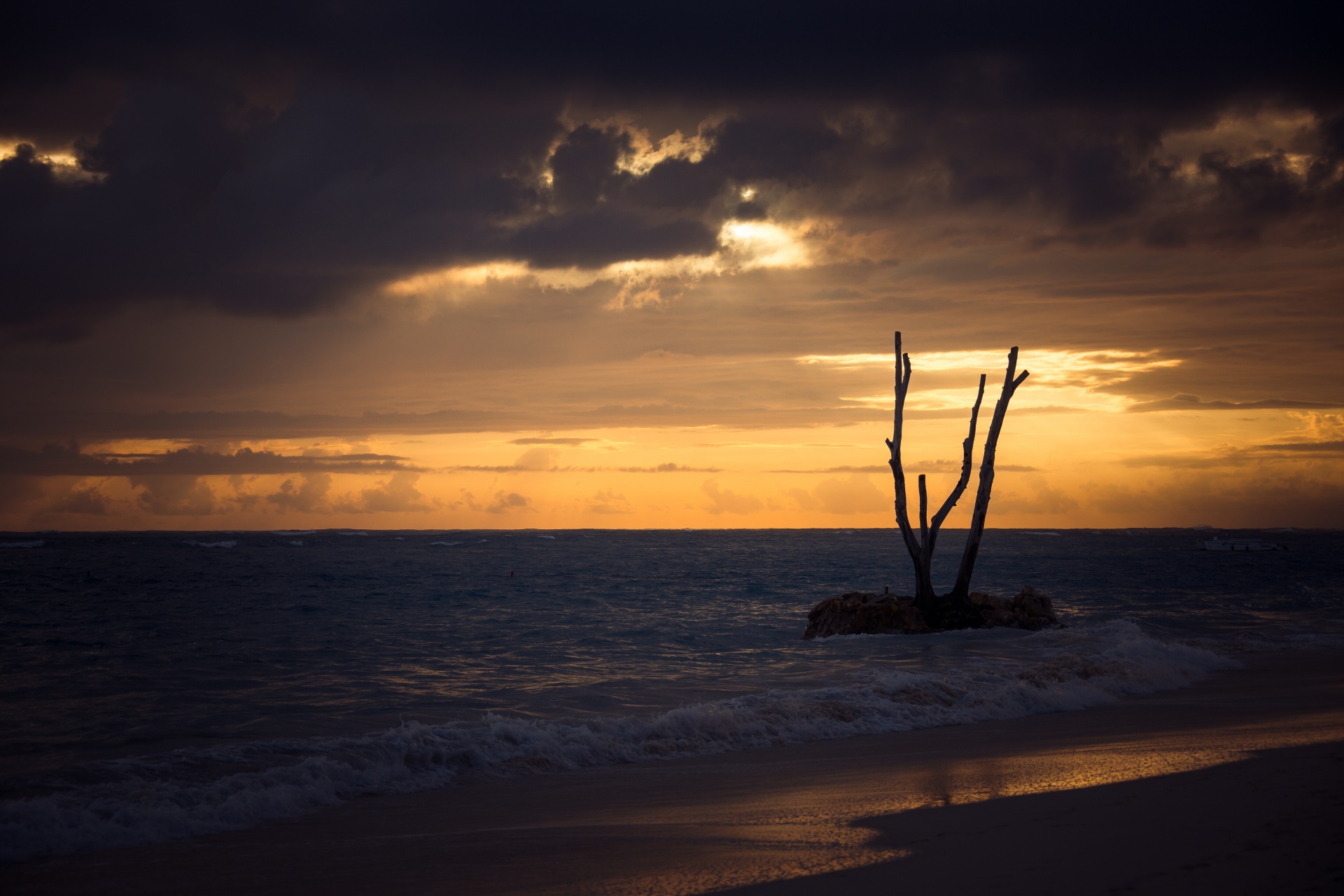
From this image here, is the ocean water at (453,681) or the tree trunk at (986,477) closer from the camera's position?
the ocean water at (453,681)

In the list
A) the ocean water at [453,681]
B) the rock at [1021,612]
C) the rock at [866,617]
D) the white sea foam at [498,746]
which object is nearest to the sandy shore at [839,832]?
the white sea foam at [498,746]

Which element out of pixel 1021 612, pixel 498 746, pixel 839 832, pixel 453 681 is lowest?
pixel 1021 612

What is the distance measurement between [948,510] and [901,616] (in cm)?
346

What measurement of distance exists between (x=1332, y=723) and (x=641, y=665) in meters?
12.1

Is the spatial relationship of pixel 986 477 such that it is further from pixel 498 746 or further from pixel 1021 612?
pixel 498 746

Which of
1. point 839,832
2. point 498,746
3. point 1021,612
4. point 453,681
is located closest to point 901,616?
point 1021,612

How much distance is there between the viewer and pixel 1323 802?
696cm

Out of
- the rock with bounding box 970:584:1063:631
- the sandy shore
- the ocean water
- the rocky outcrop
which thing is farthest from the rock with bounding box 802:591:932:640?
the sandy shore

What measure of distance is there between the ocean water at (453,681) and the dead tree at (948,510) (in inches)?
53.9

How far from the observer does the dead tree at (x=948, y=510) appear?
82.0 ft

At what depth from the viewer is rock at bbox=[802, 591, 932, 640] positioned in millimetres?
24156

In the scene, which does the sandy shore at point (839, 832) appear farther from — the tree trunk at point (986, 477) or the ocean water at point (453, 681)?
the tree trunk at point (986, 477)

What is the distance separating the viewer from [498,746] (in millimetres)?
11188

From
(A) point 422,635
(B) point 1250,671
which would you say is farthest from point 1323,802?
(A) point 422,635
